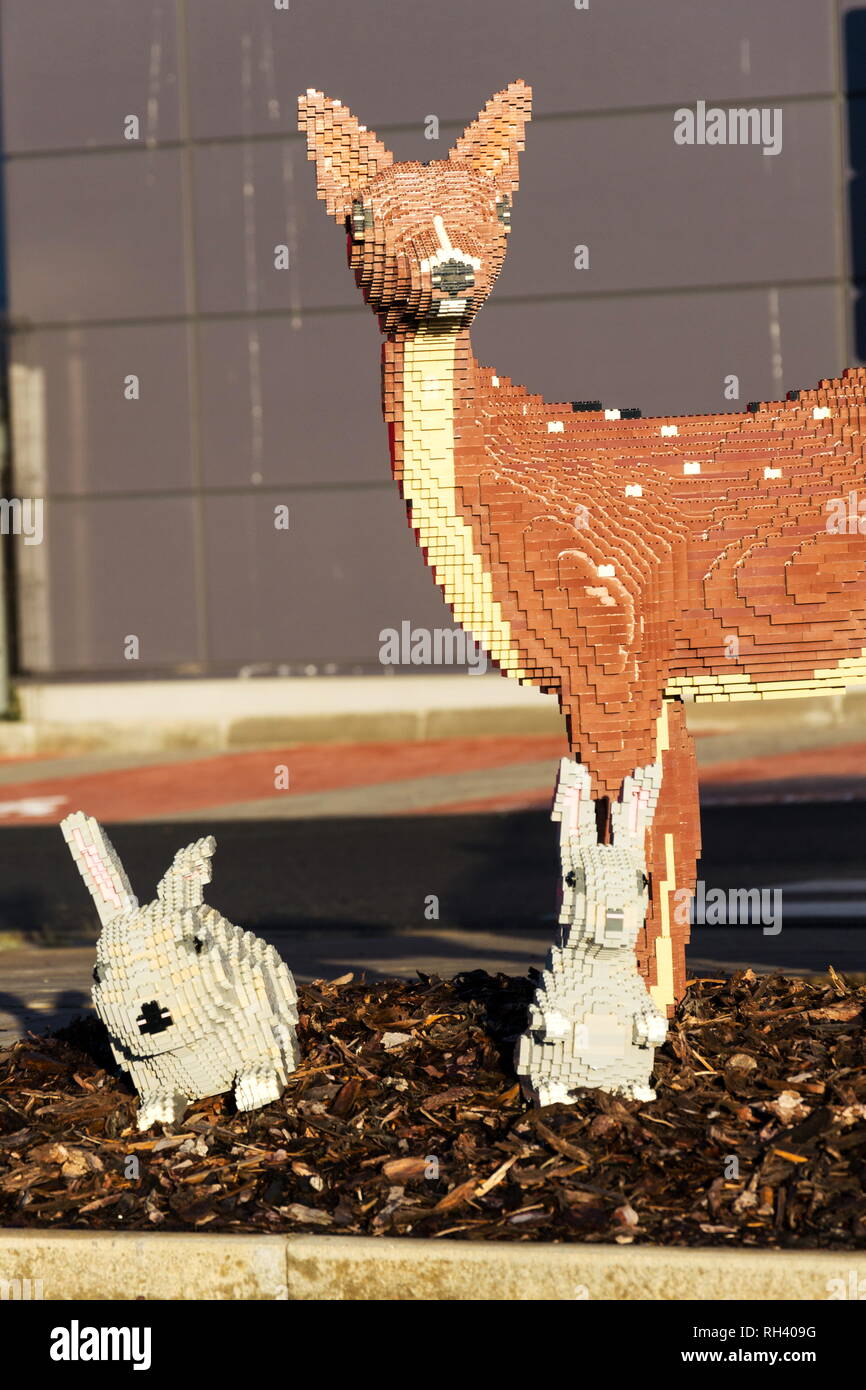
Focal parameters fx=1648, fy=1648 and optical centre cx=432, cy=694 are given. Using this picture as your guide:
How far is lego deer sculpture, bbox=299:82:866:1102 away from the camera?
5.49 m

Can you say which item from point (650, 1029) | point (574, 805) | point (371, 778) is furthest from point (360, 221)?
point (371, 778)

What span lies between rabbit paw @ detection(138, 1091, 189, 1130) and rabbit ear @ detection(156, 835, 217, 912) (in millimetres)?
661

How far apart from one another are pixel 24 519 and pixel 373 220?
14.1 metres

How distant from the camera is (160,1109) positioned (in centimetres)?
559

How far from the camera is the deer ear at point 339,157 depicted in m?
5.68

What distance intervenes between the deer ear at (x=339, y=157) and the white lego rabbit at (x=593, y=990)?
2.19 m

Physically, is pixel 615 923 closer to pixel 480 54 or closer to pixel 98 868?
pixel 98 868

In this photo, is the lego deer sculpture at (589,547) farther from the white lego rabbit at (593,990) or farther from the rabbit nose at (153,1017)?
the rabbit nose at (153,1017)

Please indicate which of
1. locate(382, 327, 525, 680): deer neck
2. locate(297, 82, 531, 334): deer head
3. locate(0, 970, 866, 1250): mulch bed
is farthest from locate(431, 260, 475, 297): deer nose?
locate(0, 970, 866, 1250): mulch bed

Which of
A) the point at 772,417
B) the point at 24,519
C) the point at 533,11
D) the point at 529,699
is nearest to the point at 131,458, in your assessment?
the point at 24,519

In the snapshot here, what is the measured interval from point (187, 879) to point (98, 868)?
1.05ft

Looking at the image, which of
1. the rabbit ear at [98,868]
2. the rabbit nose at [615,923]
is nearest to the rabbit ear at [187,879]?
the rabbit ear at [98,868]

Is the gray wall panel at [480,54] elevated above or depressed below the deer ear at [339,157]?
above

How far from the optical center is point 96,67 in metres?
18.1
